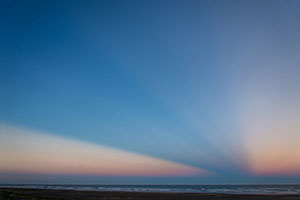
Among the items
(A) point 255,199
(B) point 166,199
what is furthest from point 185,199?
(A) point 255,199

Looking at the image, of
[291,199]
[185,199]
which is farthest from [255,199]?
[185,199]

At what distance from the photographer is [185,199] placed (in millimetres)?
50562

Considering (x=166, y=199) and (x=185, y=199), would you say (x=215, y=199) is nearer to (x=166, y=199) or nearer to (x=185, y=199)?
(x=185, y=199)

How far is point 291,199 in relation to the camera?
4597cm

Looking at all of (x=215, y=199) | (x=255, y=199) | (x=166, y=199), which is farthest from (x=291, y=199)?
(x=166, y=199)

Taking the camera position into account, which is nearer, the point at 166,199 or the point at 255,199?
the point at 255,199

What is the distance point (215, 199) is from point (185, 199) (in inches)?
237

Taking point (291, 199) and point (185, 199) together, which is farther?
point (185, 199)

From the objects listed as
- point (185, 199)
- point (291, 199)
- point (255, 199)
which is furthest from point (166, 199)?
point (291, 199)

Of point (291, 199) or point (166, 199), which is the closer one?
point (291, 199)

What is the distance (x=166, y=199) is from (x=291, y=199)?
23610 mm

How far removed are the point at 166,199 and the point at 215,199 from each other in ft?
32.4

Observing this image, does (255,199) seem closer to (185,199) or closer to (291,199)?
(291,199)

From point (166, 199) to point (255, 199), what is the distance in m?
17.4
